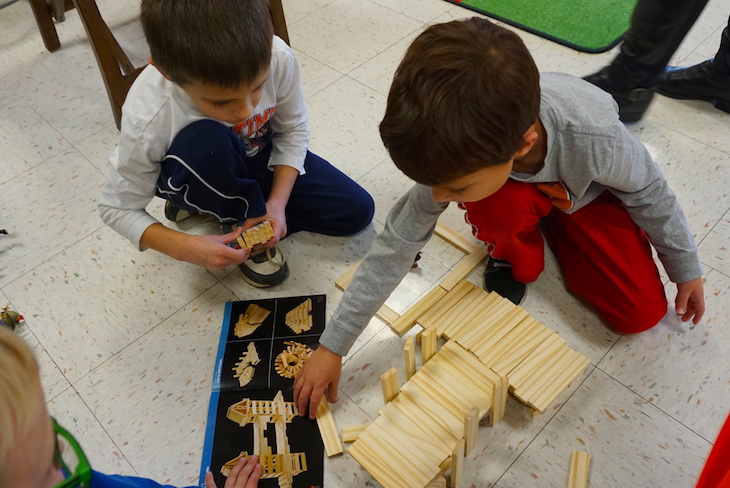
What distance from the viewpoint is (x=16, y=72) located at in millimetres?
1786

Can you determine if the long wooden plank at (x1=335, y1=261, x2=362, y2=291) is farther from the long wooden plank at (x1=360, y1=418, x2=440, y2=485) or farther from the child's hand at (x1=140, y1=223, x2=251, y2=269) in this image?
the long wooden plank at (x1=360, y1=418, x2=440, y2=485)

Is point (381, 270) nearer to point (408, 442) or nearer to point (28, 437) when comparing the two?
point (408, 442)

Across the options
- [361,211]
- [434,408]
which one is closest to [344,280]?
[361,211]

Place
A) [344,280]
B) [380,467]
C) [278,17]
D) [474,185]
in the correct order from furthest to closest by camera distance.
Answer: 1. [278,17]
2. [344,280]
3. [380,467]
4. [474,185]

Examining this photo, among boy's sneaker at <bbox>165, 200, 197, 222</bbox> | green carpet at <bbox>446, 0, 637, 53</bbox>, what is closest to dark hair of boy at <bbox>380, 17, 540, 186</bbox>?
boy's sneaker at <bbox>165, 200, 197, 222</bbox>

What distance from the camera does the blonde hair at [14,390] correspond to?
0.38 m

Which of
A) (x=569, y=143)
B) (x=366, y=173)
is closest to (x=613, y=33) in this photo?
(x=366, y=173)

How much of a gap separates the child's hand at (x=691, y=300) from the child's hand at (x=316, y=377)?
650 mm

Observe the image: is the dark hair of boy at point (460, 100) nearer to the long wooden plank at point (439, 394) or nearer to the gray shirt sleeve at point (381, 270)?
the gray shirt sleeve at point (381, 270)

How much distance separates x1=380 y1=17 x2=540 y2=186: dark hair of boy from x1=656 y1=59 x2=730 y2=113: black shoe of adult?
1007 millimetres

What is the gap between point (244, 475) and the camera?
2.93 ft

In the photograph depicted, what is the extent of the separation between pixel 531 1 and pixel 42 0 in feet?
5.52

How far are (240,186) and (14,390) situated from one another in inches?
26.4

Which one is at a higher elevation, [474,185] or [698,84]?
[474,185]
